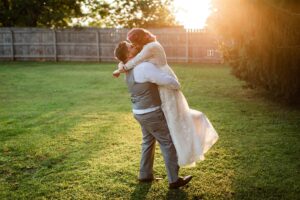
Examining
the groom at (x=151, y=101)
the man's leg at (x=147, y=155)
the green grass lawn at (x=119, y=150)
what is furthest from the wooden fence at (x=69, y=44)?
the groom at (x=151, y=101)

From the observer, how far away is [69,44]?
24.4m

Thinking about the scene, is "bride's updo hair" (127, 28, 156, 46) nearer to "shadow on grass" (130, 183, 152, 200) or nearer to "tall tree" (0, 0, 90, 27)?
"shadow on grass" (130, 183, 152, 200)

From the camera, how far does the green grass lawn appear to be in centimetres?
458

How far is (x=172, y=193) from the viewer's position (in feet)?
14.7

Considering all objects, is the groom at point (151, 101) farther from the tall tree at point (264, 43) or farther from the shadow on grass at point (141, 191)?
the tall tree at point (264, 43)

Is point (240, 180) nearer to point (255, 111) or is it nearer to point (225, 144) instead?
point (225, 144)

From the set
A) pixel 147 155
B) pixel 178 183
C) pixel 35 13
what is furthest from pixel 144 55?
pixel 35 13

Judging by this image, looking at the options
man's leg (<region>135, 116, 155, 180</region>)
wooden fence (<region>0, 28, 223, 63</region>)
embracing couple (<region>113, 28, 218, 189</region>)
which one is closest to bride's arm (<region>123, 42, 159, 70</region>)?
embracing couple (<region>113, 28, 218, 189</region>)

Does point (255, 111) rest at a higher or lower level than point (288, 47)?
lower

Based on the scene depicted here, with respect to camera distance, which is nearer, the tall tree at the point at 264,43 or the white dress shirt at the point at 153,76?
the white dress shirt at the point at 153,76

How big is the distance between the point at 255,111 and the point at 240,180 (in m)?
4.41

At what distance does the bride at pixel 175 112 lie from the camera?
13.9 ft

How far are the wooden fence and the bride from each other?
18340 millimetres

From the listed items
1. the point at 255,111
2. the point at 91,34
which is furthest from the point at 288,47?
the point at 91,34
